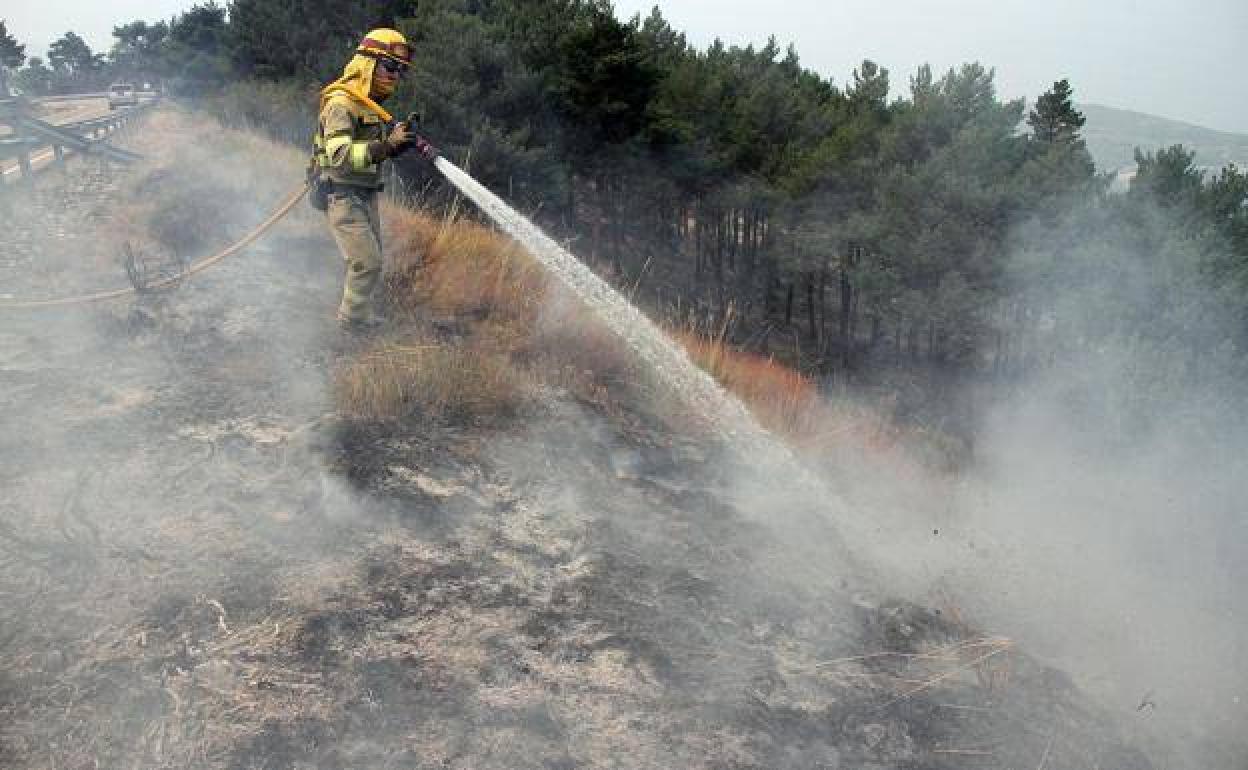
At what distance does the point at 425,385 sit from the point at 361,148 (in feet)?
4.80

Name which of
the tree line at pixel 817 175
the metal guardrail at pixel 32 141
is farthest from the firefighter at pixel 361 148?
the metal guardrail at pixel 32 141

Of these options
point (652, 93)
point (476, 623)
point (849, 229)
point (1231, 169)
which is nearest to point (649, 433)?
point (476, 623)

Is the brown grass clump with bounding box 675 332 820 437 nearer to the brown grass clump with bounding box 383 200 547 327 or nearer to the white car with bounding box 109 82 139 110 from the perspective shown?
the brown grass clump with bounding box 383 200 547 327

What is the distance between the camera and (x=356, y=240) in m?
5.00

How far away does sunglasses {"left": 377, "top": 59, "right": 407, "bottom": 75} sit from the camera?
16.1ft

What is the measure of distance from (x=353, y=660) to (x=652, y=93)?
19.7 metres

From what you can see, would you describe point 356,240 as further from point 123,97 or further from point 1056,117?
point 123,97

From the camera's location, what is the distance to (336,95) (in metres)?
4.82

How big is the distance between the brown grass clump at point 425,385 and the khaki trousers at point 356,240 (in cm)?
41

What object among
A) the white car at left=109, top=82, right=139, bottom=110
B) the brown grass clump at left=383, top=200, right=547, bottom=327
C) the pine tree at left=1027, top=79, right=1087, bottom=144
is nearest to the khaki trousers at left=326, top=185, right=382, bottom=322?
the brown grass clump at left=383, top=200, right=547, bottom=327

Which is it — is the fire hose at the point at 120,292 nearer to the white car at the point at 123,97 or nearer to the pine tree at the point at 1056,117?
the pine tree at the point at 1056,117

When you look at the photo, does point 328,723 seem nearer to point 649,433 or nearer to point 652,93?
point 649,433

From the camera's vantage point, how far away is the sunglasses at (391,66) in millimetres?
4914

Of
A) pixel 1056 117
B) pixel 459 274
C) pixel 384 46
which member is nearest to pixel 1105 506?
pixel 459 274
